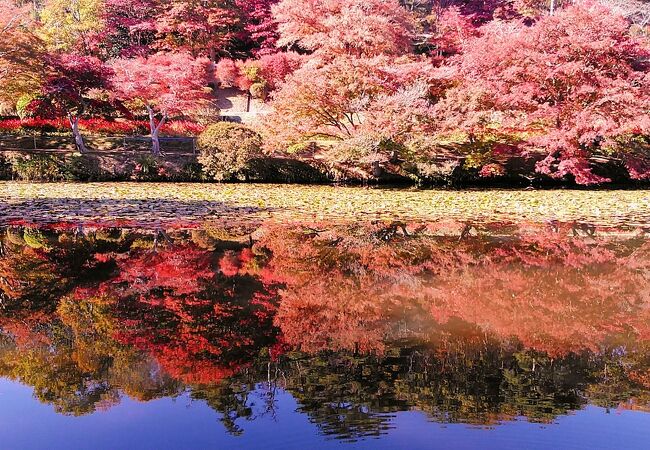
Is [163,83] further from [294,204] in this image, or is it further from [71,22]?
A: [71,22]

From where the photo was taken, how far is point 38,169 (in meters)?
18.1

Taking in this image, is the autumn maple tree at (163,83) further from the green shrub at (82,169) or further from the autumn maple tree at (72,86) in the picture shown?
the green shrub at (82,169)

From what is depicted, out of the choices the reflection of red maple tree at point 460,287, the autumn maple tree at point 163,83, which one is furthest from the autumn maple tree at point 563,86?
the autumn maple tree at point 163,83

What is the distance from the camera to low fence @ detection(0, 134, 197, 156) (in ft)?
64.2

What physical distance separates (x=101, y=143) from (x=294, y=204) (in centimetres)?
1038

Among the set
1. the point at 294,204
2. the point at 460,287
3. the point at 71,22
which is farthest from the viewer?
the point at 71,22

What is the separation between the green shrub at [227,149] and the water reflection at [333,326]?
8.61 metres

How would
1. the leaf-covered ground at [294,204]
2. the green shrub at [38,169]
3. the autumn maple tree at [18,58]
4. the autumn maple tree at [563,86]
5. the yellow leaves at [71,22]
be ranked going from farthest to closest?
1. the yellow leaves at [71,22]
2. the green shrub at [38,169]
3. the autumn maple tree at [18,58]
4. the autumn maple tree at [563,86]
5. the leaf-covered ground at [294,204]

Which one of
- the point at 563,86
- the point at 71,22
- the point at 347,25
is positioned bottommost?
the point at 563,86

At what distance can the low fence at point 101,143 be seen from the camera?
19.6 meters

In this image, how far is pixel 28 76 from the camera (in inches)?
696

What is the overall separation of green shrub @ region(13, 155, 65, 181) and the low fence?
1.26 metres

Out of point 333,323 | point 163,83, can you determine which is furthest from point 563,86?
point 333,323

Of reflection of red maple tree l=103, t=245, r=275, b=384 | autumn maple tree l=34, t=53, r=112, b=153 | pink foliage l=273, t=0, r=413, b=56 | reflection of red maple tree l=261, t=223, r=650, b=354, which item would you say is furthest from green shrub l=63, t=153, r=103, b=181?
reflection of red maple tree l=103, t=245, r=275, b=384
